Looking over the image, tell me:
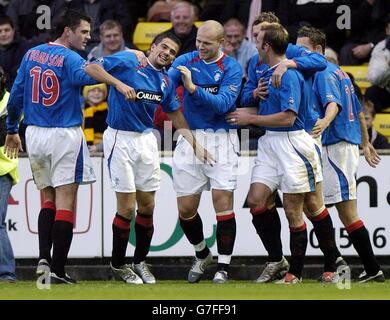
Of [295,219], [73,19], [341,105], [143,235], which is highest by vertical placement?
[73,19]

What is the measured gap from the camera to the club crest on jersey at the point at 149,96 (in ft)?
37.4

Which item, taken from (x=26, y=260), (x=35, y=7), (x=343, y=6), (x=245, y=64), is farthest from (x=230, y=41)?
(x=26, y=260)

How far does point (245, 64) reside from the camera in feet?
51.3

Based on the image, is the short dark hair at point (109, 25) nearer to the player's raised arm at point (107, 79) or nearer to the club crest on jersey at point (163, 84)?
the club crest on jersey at point (163, 84)

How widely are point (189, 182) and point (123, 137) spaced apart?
0.80 meters

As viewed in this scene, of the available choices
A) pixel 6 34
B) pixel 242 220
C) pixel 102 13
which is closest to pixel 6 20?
pixel 6 34

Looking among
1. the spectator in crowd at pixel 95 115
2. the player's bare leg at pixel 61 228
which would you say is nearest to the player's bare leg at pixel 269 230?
the player's bare leg at pixel 61 228

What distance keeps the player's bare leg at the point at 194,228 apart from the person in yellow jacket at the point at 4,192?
1637 millimetres

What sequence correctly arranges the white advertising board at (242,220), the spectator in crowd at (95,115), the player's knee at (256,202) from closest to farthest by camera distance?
the player's knee at (256,202), the white advertising board at (242,220), the spectator in crowd at (95,115)

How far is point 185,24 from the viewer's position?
15766mm

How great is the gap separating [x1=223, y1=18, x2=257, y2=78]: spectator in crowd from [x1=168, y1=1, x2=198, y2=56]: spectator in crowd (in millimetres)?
409

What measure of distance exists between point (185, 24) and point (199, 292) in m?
5.86

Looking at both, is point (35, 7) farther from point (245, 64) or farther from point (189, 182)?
point (189, 182)

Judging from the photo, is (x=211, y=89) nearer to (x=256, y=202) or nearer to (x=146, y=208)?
(x=256, y=202)
